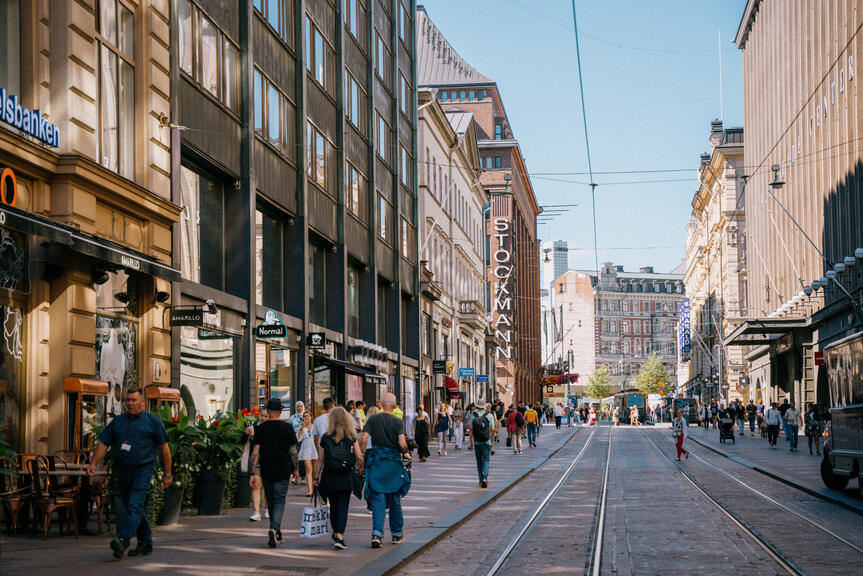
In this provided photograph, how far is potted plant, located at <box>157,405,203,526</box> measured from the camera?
48.3ft

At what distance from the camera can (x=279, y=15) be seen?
28.5 meters

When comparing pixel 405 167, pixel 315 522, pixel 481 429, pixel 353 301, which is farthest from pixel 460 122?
pixel 315 522

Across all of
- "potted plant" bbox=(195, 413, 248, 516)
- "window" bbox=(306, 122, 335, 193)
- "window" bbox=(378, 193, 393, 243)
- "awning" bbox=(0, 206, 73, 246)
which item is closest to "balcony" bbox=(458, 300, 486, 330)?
"window" bbox=(378, 193, 393, 243)

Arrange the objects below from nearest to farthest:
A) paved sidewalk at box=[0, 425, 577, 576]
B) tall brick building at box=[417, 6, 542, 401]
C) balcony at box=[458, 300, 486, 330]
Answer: paved sidewalk at box=[0, 425, 577, 576]
balcony at box=[458, 300, 486, 330]
tall brick building at box=[417, 6, 542, 401]

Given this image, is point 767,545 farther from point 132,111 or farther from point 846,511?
point 132,111

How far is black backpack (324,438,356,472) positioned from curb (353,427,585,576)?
1.12m

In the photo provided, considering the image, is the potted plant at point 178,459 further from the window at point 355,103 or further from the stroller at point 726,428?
the stroller at point 726,428

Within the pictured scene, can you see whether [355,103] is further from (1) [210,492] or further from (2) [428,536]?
(2) [428,536]

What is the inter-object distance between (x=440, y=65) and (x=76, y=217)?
89.7 m

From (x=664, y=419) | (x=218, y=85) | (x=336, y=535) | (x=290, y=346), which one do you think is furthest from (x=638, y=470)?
(x=664, y=419)

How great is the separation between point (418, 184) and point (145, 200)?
1273 inches

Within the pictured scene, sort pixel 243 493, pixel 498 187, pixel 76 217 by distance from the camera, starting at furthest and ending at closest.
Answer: pixel 498 187
pixel 243 493
pixel 76 217

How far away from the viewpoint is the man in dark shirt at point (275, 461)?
1274cm

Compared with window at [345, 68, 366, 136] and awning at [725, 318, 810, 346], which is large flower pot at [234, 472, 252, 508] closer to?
window at [345, 68, 366, 136]
